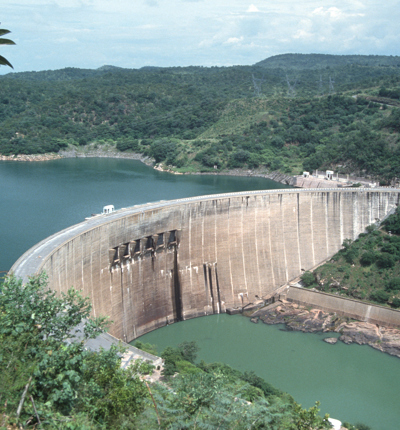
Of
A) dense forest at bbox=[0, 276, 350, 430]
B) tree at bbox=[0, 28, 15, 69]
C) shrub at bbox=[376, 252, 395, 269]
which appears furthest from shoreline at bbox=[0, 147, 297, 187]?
tree at bbox=[0, 28, 15, 69]

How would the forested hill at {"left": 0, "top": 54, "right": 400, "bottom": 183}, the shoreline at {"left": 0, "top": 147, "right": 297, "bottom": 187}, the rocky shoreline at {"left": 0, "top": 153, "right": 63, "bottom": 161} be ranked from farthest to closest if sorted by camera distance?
the rocky shoreline at {"left": 0, "top": 153, "right": 63, "bottom": 161}
the shoreline at {"left": 0, "top": 147, "right": 297, "bottom": 187}
the forested hill at {"left": 0, "top": 54, "right": 400, "bottom": 183}

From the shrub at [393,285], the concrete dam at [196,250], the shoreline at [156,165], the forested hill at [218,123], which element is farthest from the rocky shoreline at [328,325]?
the forested hill at [218,123]

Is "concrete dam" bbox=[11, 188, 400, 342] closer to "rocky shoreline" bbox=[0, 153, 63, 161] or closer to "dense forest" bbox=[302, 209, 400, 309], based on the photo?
"dense forest" bbox=[302, 209, 400, 309]

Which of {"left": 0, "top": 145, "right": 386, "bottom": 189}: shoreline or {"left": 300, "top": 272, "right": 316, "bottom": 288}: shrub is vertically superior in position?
{"left": 0, "top": 145, "right": 386, "bottom": 189}: shoreline

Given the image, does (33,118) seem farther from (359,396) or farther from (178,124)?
(359,396)

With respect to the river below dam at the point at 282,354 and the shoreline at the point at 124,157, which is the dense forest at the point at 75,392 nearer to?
the river below dam at the point at 282,354

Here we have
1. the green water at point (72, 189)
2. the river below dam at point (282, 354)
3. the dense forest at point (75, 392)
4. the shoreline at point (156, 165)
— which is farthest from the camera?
the shoreline at point (156, 165)

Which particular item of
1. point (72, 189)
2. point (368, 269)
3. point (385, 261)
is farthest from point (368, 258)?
point (72, 189)

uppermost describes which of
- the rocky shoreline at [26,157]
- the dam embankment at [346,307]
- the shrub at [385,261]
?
the rocky shoreline at [26,157]
